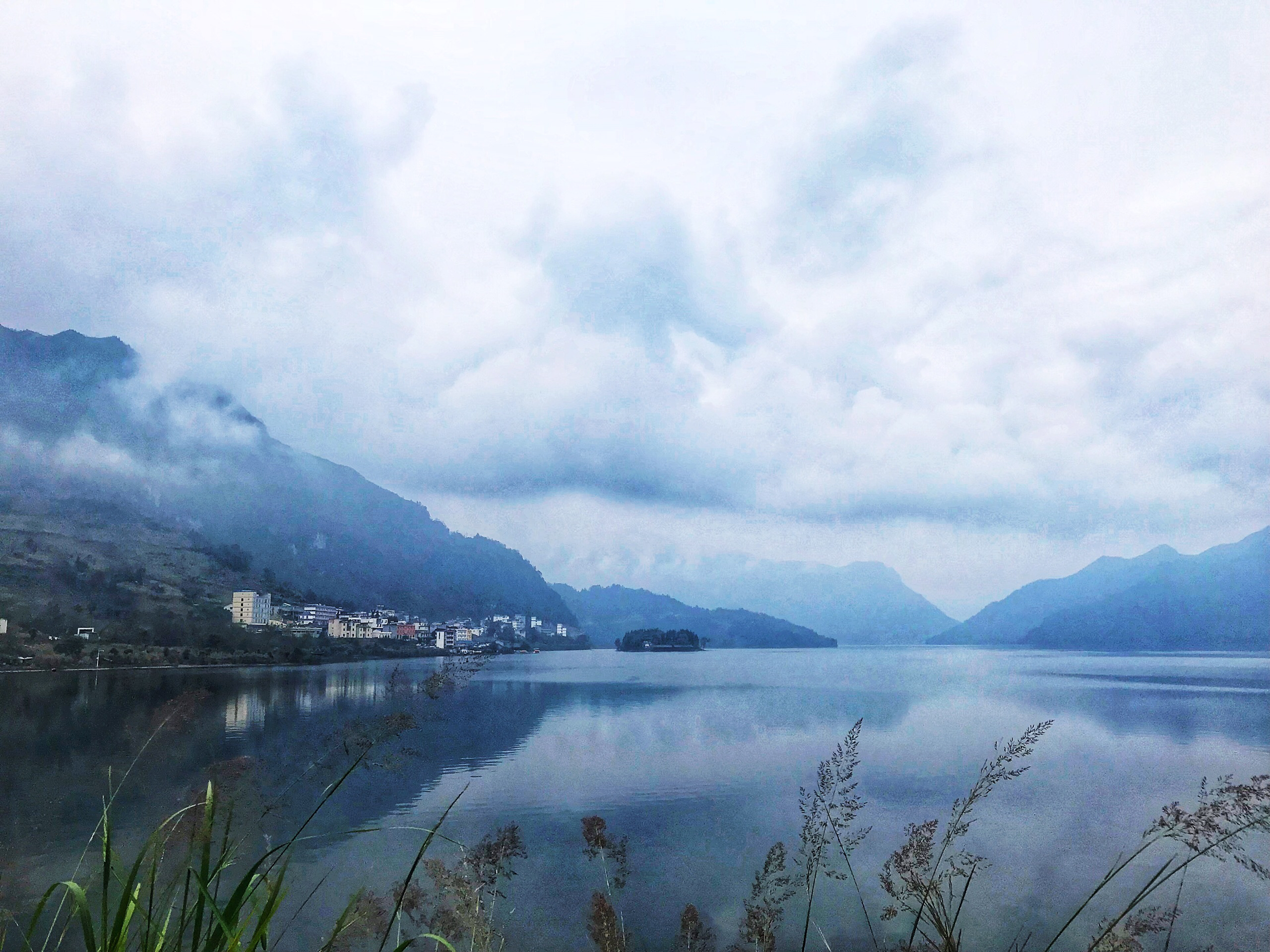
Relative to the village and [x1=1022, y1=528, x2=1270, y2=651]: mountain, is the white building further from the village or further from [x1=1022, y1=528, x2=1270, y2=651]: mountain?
[x1=1022, y1=528, x2=1270, y2=651]: mountain

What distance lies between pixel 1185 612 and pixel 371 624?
158 metres

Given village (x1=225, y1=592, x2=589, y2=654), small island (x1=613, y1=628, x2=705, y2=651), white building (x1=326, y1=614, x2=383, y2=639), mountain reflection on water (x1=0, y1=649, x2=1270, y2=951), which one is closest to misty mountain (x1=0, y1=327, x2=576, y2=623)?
village (x1=225, y1=592, x2=589, y2=654)

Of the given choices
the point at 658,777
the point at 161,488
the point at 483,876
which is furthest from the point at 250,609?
the point at 483,876

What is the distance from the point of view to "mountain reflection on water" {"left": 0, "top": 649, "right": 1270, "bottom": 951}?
12430 millimetres

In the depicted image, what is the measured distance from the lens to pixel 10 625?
70.9m

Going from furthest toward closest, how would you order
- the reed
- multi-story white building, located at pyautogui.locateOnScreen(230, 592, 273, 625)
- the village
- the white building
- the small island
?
1. the small island
2. the white building
3. the village
4. multi-story white building, located at pyautogui.locateOnScreen(230, 592, 273, 625)
5. the reed

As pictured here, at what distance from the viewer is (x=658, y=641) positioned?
568 ft

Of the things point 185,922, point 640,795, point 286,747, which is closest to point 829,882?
point 640,795

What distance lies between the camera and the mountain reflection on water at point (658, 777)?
40.8 feet

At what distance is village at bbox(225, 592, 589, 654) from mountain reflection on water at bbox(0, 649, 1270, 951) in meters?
36.8

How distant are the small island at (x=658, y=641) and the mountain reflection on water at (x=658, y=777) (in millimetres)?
118391

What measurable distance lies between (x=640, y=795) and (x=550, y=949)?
36.4 ft

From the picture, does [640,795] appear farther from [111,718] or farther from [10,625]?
[10,625]

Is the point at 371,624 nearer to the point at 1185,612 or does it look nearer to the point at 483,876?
the point at 483,876
